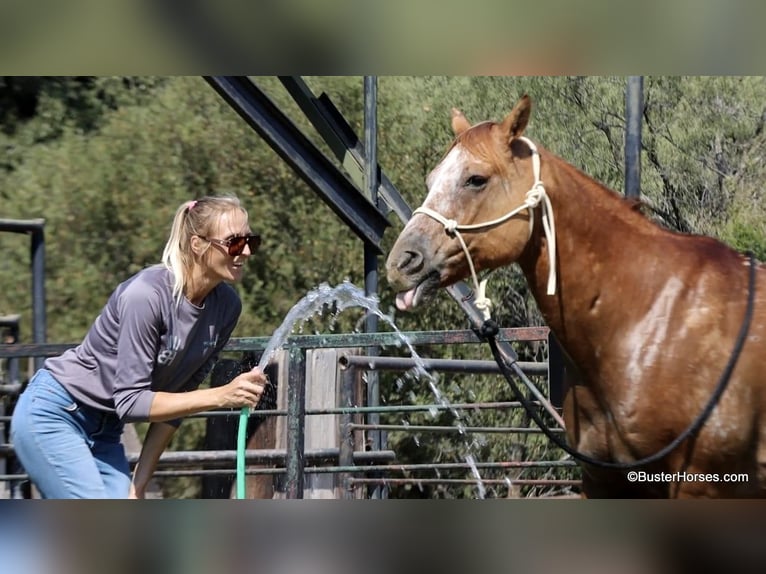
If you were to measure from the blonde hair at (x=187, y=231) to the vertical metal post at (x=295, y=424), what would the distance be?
4.37 ft

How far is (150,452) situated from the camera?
2943mm

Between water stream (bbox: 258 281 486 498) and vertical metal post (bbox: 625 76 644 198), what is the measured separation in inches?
46.5

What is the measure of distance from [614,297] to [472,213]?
491 millimetres

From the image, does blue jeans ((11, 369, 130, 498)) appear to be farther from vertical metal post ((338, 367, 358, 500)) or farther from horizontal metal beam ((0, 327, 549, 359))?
vertical metal post ((338, 367, 358, 500))

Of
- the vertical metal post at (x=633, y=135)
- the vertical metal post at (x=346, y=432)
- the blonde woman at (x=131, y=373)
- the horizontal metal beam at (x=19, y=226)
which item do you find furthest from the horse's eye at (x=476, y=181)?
the horizontal metal beam at (x=19, y=226)

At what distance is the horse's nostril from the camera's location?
3086mm

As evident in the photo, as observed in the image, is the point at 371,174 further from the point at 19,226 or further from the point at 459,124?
the point at 459,124

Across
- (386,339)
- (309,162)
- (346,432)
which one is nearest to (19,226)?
(309,162)

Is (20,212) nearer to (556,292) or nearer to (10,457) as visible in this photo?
(10,457)

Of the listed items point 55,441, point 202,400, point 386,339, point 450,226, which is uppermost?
point 450,226

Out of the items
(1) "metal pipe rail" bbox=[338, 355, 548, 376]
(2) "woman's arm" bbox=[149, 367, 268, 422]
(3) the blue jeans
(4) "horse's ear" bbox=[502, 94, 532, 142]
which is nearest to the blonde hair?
(2) "woman's arm" bbox=[149, 367, 268, 422]
